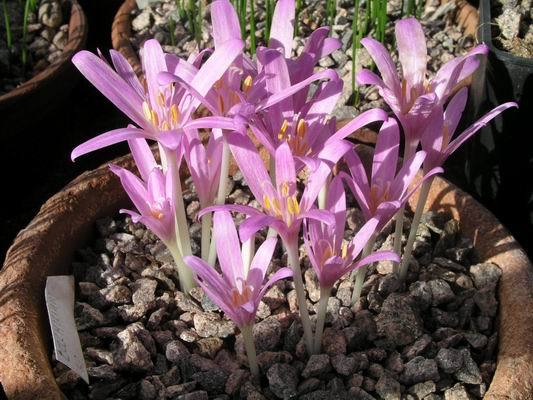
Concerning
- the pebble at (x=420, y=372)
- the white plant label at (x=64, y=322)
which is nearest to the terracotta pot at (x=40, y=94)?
the white plant label at (x=64, y=322)

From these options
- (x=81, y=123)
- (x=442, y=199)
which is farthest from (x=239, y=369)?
(x=81, y=123)

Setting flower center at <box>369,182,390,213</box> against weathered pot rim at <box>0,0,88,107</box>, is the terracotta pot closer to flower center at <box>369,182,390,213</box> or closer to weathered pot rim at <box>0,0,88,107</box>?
weathered pot rim at <box>0,0,88,107</box>

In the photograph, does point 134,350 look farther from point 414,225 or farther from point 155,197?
point 414,225

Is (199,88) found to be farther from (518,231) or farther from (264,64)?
(518,231)

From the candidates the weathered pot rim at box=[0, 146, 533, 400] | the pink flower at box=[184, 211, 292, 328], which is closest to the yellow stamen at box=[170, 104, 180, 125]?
the pink flower at box=[184, 211, 292, 328]

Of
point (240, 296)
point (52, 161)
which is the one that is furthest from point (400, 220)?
point (52, 161)

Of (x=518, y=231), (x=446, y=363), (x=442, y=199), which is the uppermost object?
(x=442, y=199)

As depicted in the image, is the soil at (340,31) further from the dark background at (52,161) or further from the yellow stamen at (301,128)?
the yellow stamen at (301,128)
